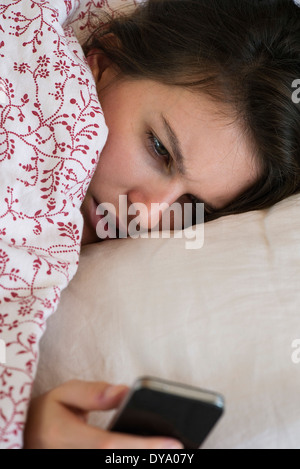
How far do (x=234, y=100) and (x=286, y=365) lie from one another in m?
0.43

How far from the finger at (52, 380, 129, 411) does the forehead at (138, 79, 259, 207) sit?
0.41 meters

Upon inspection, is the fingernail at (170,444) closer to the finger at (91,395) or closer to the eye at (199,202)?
the finger at (91,395)

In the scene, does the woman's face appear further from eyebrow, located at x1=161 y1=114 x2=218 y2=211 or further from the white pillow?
the white pillow

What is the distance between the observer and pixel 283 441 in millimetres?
566

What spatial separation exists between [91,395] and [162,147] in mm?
436

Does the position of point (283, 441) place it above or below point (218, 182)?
below

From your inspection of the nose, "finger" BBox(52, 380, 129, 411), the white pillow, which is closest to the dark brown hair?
the nose

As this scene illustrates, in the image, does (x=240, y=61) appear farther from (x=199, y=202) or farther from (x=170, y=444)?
(x=170, y=444)

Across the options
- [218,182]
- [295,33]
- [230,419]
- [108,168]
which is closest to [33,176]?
[108,168]

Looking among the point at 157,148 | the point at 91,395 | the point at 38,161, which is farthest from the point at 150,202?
the point at 91,395

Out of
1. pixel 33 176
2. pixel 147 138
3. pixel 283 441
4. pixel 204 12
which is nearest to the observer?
pixel 283 441

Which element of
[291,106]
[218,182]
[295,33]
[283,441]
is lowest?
[283,441]

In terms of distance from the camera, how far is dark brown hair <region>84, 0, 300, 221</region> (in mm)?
895

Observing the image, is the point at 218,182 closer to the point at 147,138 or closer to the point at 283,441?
the point at 147,138
